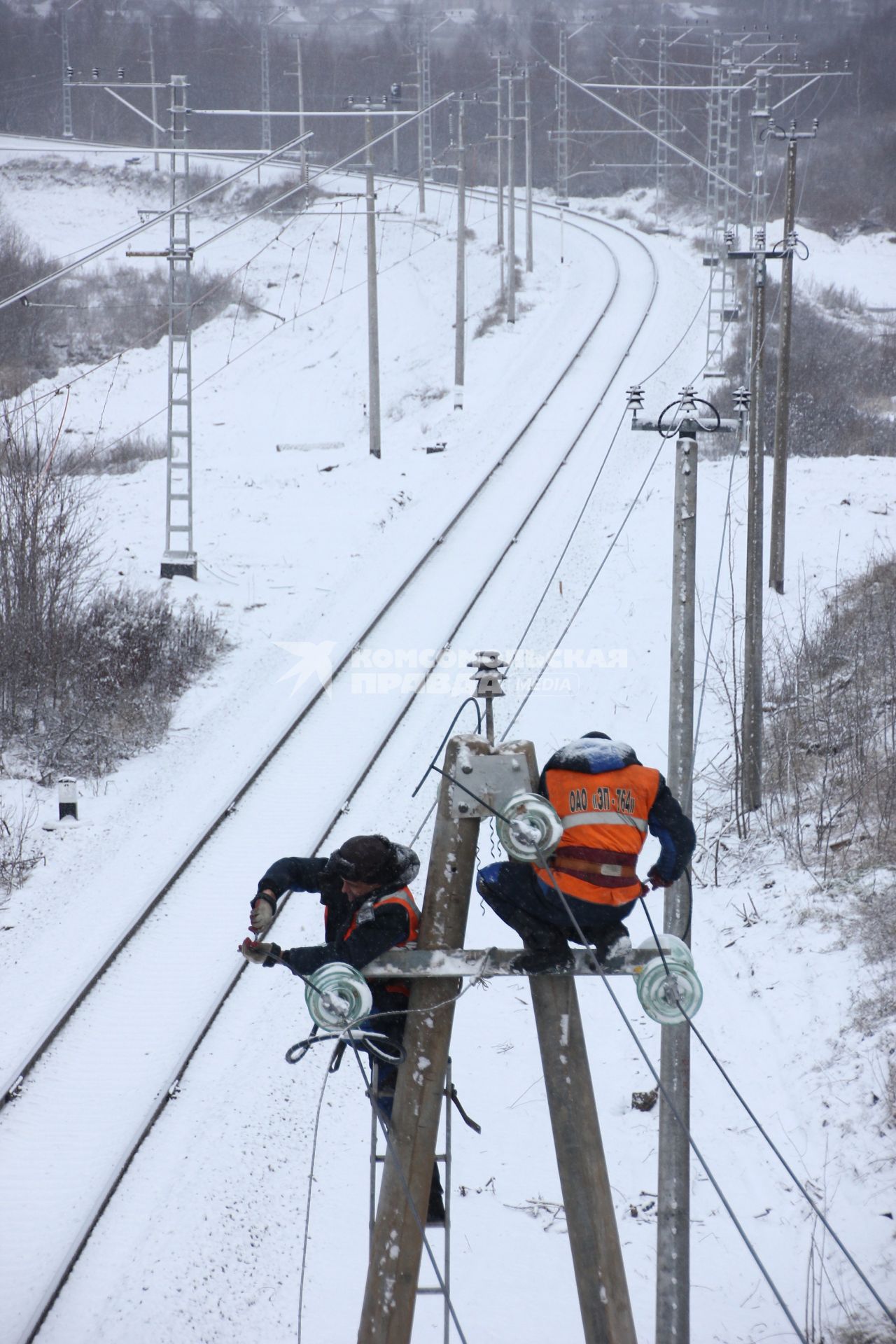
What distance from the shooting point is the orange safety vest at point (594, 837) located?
13.3ft

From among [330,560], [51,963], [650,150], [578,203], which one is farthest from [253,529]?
[650,150]

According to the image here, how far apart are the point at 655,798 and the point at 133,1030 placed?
21.4 feet

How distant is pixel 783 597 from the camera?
18062 mm

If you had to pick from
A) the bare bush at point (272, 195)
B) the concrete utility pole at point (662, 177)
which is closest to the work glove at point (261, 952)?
the concrete utility pole at point (662, 177)

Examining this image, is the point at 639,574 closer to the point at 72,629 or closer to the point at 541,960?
the point at 72,629

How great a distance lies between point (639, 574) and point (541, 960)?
51.6 feet

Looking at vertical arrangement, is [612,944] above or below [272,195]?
below

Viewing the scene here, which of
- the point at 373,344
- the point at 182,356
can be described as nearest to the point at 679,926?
the point at 182,356

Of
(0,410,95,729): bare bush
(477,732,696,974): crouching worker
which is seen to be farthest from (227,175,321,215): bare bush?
(477,732,696,974): crouching worker

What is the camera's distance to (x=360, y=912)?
4203 mm

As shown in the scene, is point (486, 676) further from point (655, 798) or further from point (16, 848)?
point (16, 848)

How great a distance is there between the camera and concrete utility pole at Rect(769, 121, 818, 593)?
1524 cm

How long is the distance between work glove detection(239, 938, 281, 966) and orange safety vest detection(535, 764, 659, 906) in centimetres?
92

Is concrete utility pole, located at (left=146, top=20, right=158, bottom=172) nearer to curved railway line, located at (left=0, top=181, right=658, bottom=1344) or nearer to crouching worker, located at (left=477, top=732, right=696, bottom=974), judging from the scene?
curved railway line, located at (left=0, top=181, right=658, bottom=1344)
